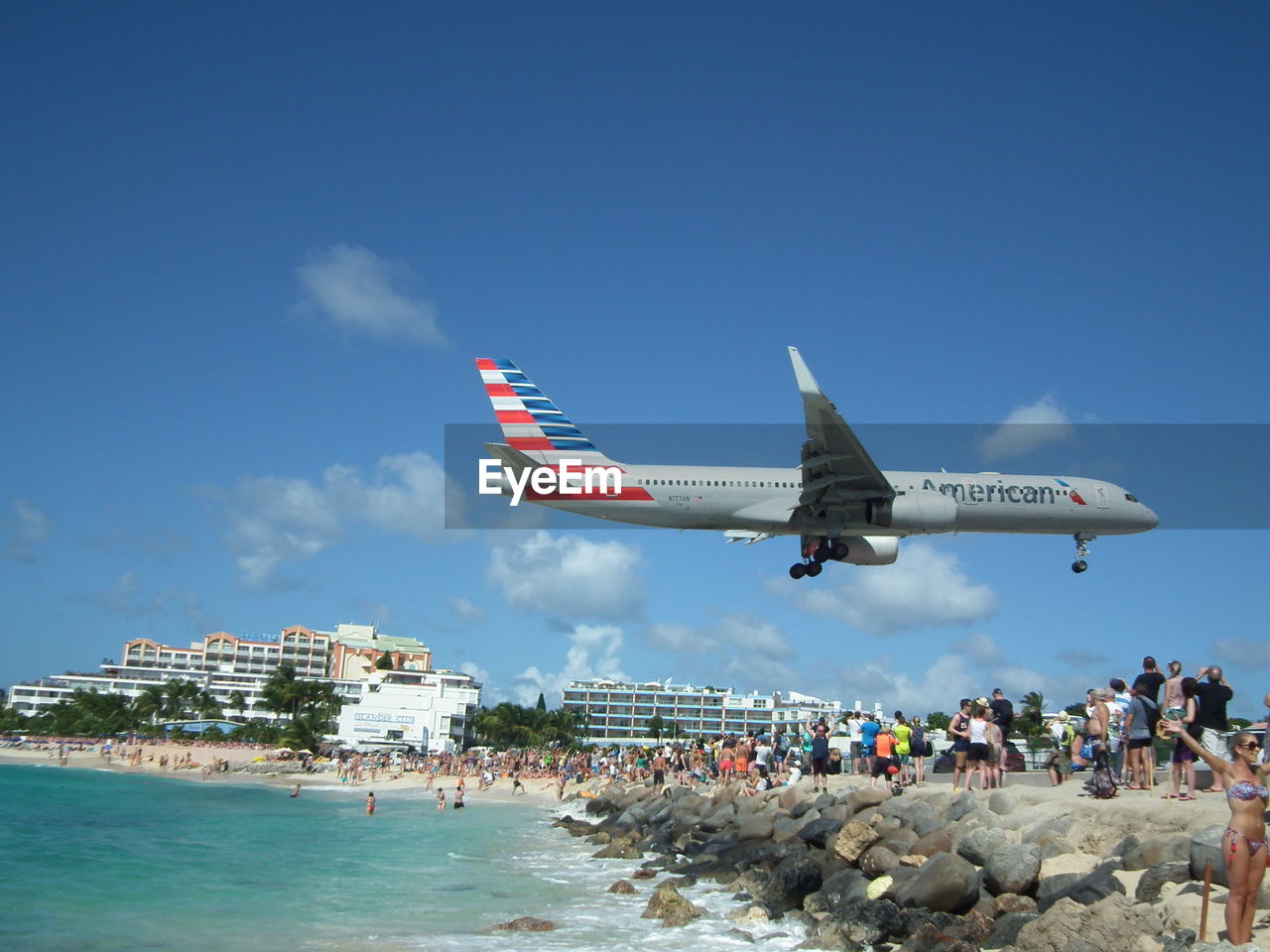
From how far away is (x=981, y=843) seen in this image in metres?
14.9

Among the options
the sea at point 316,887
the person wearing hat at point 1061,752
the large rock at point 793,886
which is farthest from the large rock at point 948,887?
the person wearing hat at point 1061,752

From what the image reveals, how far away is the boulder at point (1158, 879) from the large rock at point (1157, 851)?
0.78 feet

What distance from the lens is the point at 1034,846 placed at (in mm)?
13938

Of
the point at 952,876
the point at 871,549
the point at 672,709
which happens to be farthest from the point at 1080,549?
the point at 672,709

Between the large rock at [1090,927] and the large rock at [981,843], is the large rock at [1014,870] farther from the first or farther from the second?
the large rock at [1090,927]

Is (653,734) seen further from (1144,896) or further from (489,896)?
(1144,896)

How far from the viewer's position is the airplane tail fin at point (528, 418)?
103ft

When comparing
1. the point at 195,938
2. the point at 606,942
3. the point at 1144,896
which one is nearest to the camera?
the point at 1144,896

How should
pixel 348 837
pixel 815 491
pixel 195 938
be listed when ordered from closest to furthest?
pixel 195 938
pixel 815 491
pixel 348 837

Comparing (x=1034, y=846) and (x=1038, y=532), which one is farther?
(x=1038, y=532)

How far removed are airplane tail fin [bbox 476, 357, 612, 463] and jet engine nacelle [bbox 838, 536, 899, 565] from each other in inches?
319

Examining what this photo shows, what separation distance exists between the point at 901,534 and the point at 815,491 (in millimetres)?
3327

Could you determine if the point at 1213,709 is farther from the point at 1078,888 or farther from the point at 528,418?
the point at 528,418

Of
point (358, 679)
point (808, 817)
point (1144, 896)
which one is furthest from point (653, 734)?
point (1144, 896)
